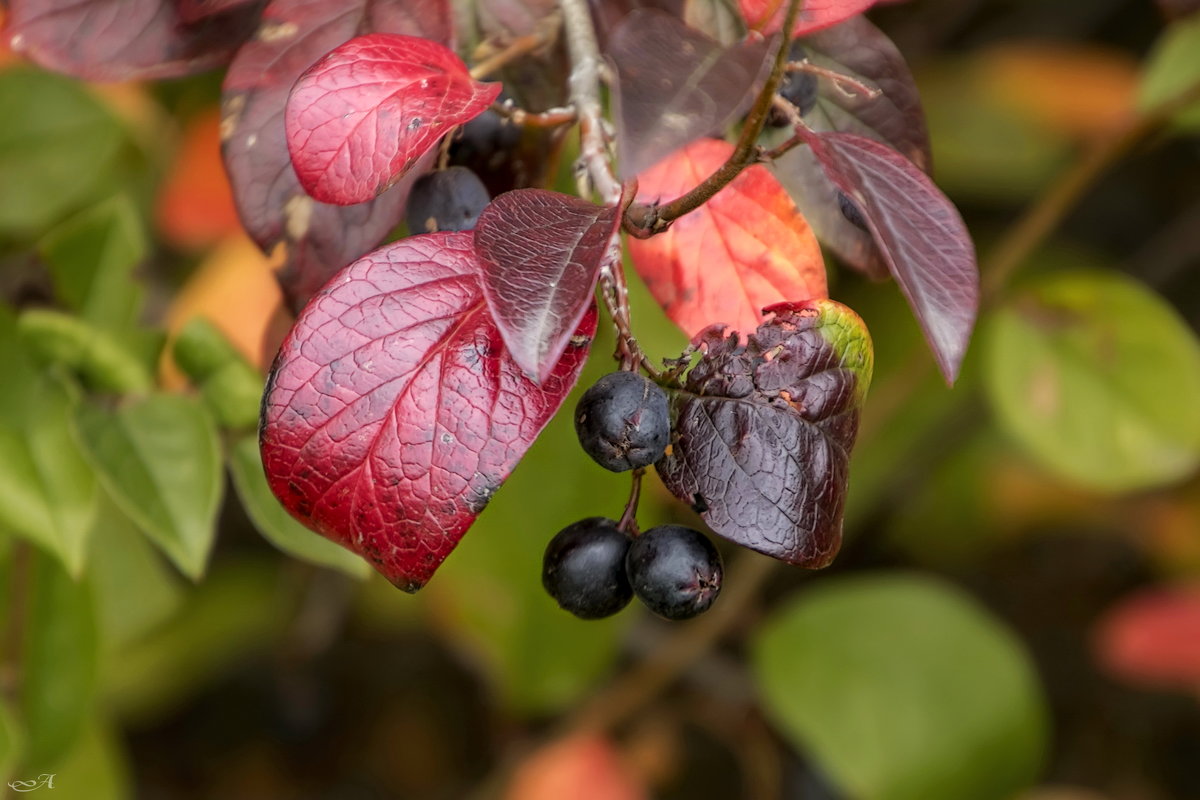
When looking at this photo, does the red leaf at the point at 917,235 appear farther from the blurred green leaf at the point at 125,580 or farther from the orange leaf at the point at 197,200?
the orange leaf at the point at 197,200

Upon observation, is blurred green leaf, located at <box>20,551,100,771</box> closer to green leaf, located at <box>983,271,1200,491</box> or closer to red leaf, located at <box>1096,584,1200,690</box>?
green leaf, located at <box>983,271,1200,491</box>

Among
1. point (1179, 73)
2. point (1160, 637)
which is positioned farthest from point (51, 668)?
point (1160, 637)

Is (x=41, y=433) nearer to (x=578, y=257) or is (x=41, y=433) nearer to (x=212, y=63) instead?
(x=212, y=63)

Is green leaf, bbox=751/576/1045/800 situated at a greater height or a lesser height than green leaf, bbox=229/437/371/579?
lesser

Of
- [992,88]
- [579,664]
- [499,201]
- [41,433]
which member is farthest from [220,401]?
[992,88]

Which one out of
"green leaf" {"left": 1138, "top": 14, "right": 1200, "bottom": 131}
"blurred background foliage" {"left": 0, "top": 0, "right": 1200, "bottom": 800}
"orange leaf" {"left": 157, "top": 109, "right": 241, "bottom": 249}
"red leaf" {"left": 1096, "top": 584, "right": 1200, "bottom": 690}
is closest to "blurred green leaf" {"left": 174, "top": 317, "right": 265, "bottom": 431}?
"blurred background foliage" {"left": 0, "top": 0, "right": 1200, "bottom": 800}
